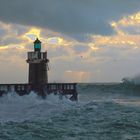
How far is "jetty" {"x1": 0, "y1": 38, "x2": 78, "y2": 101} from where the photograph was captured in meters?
41.0

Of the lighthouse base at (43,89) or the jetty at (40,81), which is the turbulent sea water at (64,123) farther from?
the jetty at (40,81)

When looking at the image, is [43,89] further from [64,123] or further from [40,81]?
[64,123]

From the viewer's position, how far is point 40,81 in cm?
4203

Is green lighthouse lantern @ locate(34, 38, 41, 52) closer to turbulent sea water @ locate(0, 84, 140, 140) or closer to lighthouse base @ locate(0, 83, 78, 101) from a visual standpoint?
lighthouse base @ locate(0, 83, 78, 101)

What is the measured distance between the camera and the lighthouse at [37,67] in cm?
4214

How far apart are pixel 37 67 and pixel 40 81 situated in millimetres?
1276

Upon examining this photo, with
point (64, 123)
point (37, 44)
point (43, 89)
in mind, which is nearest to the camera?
point (64, 123)

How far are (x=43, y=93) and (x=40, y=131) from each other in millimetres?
19568

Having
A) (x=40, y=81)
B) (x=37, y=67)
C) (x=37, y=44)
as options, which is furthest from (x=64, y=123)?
(x=37, y=44)

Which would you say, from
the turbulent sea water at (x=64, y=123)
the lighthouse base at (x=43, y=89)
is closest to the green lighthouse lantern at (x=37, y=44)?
the lighthouse base at (x=43, y=89)

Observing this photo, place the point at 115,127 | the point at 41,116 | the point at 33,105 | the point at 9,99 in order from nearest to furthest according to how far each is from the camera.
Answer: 1. the point at 115,127
2. the point at 41,116
3. the point at 33,105
4. the point at 9,99

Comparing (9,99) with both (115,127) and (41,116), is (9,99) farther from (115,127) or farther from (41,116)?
(115,127)

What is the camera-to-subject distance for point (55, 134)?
20719 mm

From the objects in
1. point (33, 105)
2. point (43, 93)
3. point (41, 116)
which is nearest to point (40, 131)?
point (41, 116)
